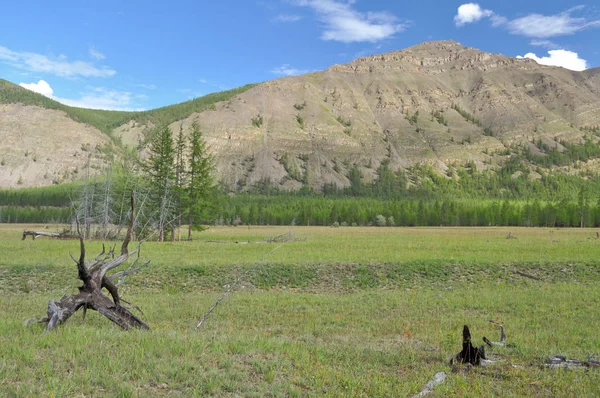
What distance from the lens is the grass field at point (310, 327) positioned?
688 centimetres

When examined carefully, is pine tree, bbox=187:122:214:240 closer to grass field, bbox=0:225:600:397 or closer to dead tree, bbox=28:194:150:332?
grass field, bbox=0:225:600:397

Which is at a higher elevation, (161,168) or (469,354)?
(161,168)

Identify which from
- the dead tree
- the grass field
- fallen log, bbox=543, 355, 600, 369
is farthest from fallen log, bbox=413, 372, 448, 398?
the dead tree

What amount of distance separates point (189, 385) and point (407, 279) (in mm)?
19958

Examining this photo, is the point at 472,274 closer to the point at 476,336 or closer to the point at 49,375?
the point at 476,336

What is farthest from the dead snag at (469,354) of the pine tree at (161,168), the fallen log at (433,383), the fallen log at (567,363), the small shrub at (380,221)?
the small shrub at (380,221)

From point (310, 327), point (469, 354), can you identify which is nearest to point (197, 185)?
point (310, 327)

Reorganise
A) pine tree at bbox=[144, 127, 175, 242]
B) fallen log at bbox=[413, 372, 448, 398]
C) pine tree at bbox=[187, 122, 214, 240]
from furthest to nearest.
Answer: pine tree at bbox=[187, 122, 214, 240] < pine tree at bbox=[144, 127, 175, 242] < fallen log at bbox=[413, 372, 448, 398]

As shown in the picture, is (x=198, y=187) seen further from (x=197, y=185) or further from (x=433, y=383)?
(x=433, y=383)

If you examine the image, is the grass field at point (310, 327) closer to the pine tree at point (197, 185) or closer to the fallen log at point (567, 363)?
the fallen log at point (567, 363)

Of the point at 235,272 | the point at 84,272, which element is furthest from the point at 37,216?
the point at 84,272

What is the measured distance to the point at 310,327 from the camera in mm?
13477

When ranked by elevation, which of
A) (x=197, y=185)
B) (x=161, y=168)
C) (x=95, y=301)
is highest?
(x=161, y=168)

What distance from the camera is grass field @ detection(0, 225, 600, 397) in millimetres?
6879
